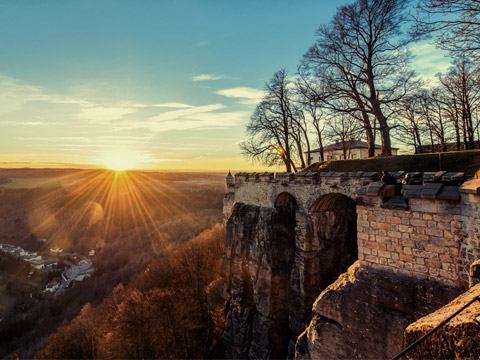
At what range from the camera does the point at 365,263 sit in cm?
636

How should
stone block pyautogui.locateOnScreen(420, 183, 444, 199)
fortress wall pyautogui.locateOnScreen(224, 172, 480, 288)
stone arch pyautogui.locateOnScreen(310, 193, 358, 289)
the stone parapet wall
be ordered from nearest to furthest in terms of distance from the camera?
1. fortress wall pyautogui.locateOnScreen(224, 172, 480, 288)
2. stone block pyautogui.locateOnScreen(420, 183, 444, 199)
3. the stone parapet wall
4. stone arch pyautogui.locateOnScreen(310, 193, 358, 289)

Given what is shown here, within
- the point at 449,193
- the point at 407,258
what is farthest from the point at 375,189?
the point at 407,258

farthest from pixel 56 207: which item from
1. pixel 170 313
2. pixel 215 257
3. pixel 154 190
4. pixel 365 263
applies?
pixel 365 263

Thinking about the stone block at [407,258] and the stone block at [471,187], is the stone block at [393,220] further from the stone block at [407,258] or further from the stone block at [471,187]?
the stone block at [471,187]

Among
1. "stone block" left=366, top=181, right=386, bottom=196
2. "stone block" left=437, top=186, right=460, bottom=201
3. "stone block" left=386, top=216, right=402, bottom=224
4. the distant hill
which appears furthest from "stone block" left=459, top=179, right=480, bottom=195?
the distant hill

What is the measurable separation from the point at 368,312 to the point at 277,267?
8110 mm

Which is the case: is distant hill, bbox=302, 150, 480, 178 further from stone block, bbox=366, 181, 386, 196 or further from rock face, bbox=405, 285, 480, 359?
rock face, bbox=405, 285, 480, 359

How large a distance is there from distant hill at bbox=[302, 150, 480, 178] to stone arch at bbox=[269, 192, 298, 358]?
126 inches

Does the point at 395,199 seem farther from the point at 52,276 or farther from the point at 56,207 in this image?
the point at 56,207

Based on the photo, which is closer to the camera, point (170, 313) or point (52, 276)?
point (170, 313)

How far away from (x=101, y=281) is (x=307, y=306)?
4995 centimetres

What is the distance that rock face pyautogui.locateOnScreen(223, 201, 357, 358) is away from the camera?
12.0 m

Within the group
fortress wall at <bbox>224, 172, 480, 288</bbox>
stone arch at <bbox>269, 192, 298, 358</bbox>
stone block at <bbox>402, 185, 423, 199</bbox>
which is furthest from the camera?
stone arch at <bbox>269, 192, 298, 358</bbox>

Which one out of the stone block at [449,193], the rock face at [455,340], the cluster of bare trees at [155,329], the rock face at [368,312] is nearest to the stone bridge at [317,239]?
the stone block at [449,193]
